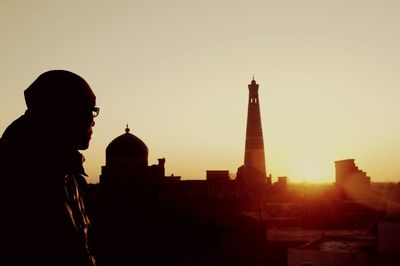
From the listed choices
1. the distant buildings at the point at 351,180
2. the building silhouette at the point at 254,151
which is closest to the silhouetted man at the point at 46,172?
the distant buildings at the point at 351,180

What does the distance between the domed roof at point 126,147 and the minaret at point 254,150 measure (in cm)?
2520

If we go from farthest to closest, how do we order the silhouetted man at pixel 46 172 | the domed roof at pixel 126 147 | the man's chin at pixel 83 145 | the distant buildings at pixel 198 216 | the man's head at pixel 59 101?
1. the domed roof at pixel 126 147
2. the distant buildings at pixel 198 216
3. the man's chin at pixel 83 145
4. the man's head at pixel 59 101
5. the silhouetted man at pixel 46 172

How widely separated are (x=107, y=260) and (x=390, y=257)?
16.5 meters

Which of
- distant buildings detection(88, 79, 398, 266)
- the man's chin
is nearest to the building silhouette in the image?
distant buildings detection(88, 79, 398, 266)

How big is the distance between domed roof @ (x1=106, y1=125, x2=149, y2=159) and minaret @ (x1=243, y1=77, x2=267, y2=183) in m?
25.2

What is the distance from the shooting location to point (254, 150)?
59.8m

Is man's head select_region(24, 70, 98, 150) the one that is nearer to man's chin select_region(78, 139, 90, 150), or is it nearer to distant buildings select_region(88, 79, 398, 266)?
man's chin select_region(78, 139, 90, 150)

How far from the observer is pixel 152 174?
124ft

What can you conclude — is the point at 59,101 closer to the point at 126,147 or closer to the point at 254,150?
the point at 126,147

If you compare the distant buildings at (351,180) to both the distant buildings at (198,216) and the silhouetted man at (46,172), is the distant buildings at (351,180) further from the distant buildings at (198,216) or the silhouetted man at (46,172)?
the silhouetted man at (46,172)

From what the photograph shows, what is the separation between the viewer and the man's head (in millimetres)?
1975

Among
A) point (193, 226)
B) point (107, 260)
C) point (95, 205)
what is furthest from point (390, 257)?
point (95, 205)

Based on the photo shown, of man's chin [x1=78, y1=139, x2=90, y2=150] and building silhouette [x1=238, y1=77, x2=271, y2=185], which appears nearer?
man's chin [x1=78, y1=139, x2=90, y2=150]

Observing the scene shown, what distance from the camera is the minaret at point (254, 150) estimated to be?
58969mm
